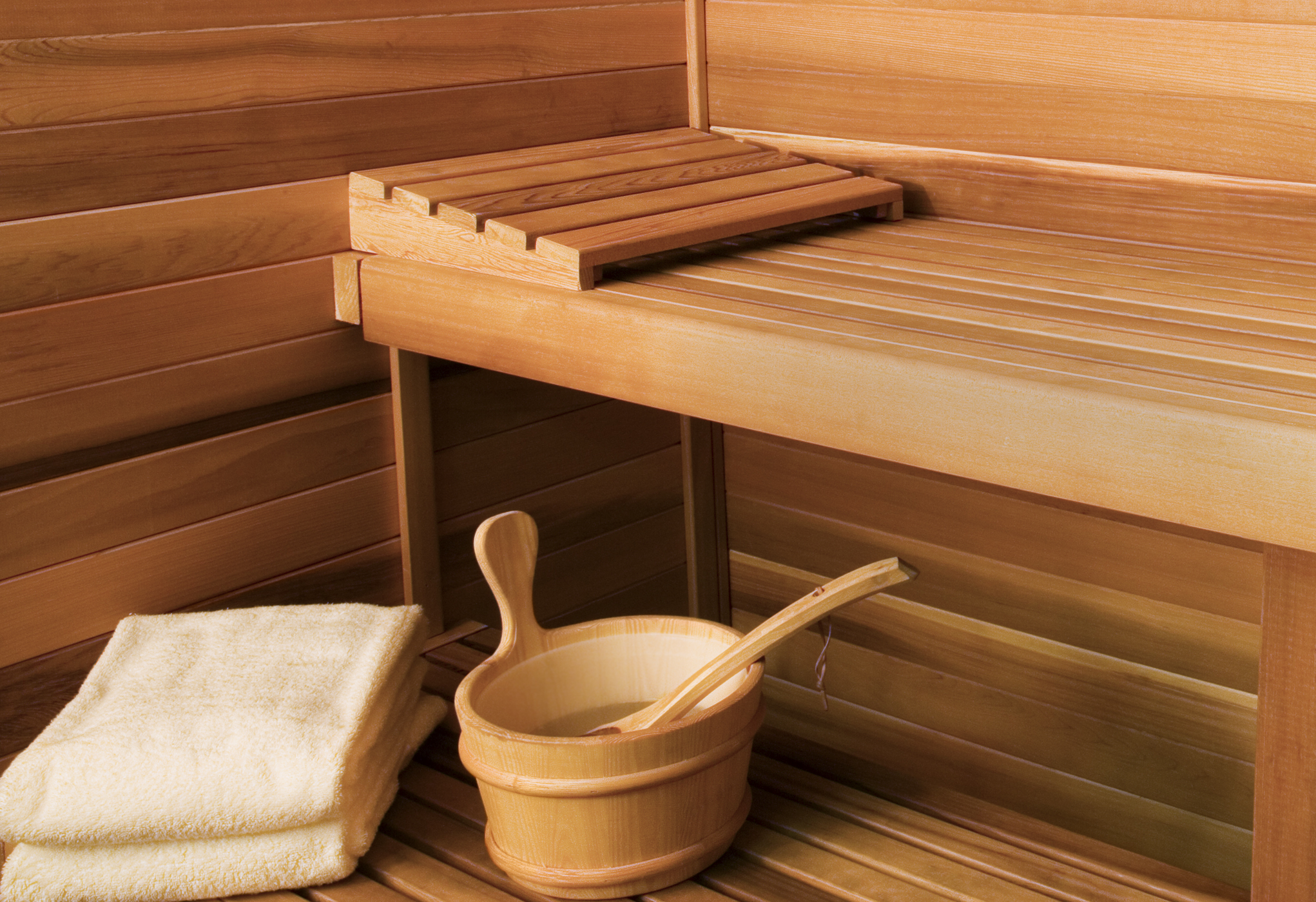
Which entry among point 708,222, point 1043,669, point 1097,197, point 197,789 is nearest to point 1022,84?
point 1097,197

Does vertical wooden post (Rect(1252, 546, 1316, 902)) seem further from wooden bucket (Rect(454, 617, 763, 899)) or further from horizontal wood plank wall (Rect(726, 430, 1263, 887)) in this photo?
horizontal wood plank wall (Rect(726, 430, 1263, 887))

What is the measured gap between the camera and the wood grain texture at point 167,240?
4.61ft

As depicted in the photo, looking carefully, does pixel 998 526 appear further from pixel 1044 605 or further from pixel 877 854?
pixel 877 854

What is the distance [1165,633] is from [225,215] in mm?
1334

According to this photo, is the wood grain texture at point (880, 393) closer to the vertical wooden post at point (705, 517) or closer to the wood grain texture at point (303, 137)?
the wood grain texture at point (303, 137)

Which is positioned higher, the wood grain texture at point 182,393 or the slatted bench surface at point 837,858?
the wood grain texture at point 182,393

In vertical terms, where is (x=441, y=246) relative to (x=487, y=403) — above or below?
above

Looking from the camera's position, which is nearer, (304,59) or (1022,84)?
(304,59)

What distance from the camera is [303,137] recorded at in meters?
1.60

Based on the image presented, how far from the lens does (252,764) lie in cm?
125

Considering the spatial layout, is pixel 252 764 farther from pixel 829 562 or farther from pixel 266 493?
pixel 829 562

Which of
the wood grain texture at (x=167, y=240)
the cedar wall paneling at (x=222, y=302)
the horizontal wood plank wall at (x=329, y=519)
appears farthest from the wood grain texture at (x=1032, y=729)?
the wood grain texture at (x=167, y=240)

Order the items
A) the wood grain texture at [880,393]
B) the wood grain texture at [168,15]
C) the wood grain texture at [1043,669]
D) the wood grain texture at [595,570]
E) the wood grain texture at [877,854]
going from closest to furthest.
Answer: the wood grain texture at [880,393], the wood grain texture at [877,854], the wood grain texture at [168,15], the wood grain texture at [1043,669], the wood grain texture at [595,570]

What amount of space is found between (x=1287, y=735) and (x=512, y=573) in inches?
30.0
